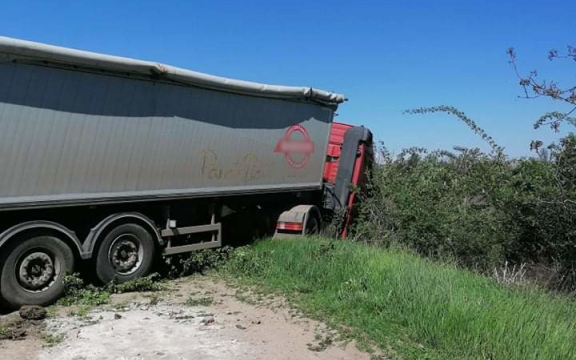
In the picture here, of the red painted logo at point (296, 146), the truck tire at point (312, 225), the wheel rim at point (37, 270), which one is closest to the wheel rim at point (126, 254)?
the wheel rim at point (37, 270)

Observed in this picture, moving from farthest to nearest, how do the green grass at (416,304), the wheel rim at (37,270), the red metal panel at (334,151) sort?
the red metal panel at (334,151) < the wheel rim at (37,270) < the green grass at (416,304)

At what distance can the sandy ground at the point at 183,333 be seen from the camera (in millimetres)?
4547

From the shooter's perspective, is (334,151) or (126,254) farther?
(334,151)

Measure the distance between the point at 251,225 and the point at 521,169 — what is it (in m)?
4.49

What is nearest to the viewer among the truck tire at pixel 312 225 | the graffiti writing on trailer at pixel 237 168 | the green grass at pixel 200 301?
the green grass at pixel 200 301

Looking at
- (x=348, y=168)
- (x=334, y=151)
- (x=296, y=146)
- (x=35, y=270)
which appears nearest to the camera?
(x=35, y=270)

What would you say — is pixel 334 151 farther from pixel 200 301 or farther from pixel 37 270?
pixel 37 270

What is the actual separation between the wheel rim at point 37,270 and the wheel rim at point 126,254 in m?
0.76

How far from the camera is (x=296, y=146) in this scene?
1017 centimetres

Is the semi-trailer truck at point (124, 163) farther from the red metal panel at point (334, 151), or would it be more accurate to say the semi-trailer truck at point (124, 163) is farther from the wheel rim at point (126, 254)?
the red metal panel at point (334, 151)

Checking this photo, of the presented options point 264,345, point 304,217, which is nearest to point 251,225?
point 304,217

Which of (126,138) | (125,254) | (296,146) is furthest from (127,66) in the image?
(296,146)

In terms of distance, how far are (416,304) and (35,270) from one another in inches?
162

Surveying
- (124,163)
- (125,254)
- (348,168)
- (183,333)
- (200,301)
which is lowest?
(183,333)
